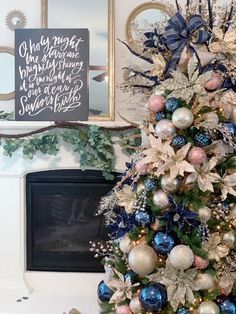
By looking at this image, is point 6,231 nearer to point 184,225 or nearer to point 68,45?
point 68,45

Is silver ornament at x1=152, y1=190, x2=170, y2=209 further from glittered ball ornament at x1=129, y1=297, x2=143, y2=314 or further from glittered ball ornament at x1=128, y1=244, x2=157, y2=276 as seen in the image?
glittered ball ornament at x1=129, y1=297, x2=143, y2=314

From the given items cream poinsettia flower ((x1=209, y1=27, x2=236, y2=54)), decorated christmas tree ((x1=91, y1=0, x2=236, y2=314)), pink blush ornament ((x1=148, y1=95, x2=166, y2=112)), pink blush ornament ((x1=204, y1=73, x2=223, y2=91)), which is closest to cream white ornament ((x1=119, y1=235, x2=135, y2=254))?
decorated christmas tree ((x1=91, y1=0, x2=236, y2=314))

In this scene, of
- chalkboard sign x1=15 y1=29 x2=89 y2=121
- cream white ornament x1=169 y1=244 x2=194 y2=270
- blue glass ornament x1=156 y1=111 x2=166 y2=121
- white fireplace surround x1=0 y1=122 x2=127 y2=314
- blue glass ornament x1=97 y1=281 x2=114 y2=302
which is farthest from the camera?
white fireplace surround x1=0 y1=122 x2=127 y2=314

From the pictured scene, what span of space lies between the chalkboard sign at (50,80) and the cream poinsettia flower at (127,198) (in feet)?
2.94

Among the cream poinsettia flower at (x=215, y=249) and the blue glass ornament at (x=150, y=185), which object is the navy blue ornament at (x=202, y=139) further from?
the cream poinsettia flower at (x=215, y=249)

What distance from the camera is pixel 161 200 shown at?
1.41 metres

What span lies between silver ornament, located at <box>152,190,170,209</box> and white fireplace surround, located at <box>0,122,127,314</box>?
1.14m

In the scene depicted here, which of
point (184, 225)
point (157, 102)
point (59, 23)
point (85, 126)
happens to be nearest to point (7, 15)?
point (59, 23)

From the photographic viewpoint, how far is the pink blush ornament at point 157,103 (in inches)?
57.9

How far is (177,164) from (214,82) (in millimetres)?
345

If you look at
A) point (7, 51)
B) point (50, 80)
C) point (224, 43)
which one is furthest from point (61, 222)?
point (224, 43)

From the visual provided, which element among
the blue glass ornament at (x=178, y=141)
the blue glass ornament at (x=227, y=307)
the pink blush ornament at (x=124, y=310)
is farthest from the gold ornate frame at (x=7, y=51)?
the blue glass ornament at (x=227, y=307)

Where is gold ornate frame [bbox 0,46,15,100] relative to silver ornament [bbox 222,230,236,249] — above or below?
above

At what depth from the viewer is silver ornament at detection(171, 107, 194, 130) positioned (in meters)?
1.39
